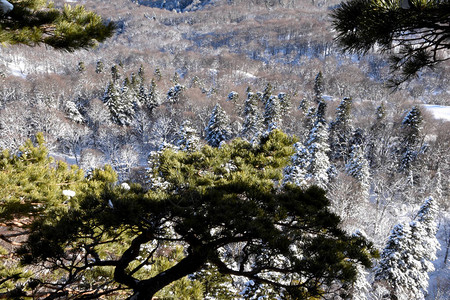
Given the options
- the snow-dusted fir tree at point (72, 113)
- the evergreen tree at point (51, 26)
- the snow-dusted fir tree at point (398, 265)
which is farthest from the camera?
the snow-dusted fir tree at point (72, 113)

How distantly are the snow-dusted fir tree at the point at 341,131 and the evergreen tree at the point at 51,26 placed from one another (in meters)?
36.6

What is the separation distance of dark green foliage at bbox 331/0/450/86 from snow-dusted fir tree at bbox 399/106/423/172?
122ft

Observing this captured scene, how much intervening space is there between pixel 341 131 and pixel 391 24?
125 feet

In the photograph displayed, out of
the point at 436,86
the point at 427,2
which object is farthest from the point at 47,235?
the point at 436,86

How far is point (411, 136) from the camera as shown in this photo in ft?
110

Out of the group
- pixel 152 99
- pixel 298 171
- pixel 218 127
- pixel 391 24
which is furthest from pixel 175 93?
pixel 391 24

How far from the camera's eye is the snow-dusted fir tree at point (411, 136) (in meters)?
32.5

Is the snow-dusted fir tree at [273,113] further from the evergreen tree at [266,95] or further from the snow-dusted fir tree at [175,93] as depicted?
the snow-dusted fir tree at [175,93]

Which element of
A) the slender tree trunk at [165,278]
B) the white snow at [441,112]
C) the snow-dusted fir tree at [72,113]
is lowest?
the white snow at [441,112]

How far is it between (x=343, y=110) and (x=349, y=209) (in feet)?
59.4

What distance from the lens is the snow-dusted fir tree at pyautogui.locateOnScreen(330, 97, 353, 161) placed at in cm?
3572

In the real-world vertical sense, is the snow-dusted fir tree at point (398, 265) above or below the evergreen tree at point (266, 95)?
below

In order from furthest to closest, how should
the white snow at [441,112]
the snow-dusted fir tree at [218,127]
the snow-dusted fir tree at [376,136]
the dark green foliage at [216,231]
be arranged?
the white snow at [441,112] → the snow-dusted fir tree at [376,136] → the snow-dusted fir tree at [218,127] → the dark green foliage at [216,231]

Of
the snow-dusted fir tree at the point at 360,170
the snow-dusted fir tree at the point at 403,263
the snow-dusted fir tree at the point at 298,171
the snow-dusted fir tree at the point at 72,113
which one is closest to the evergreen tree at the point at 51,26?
the snow-dusted fir tree at the point at 298,171
